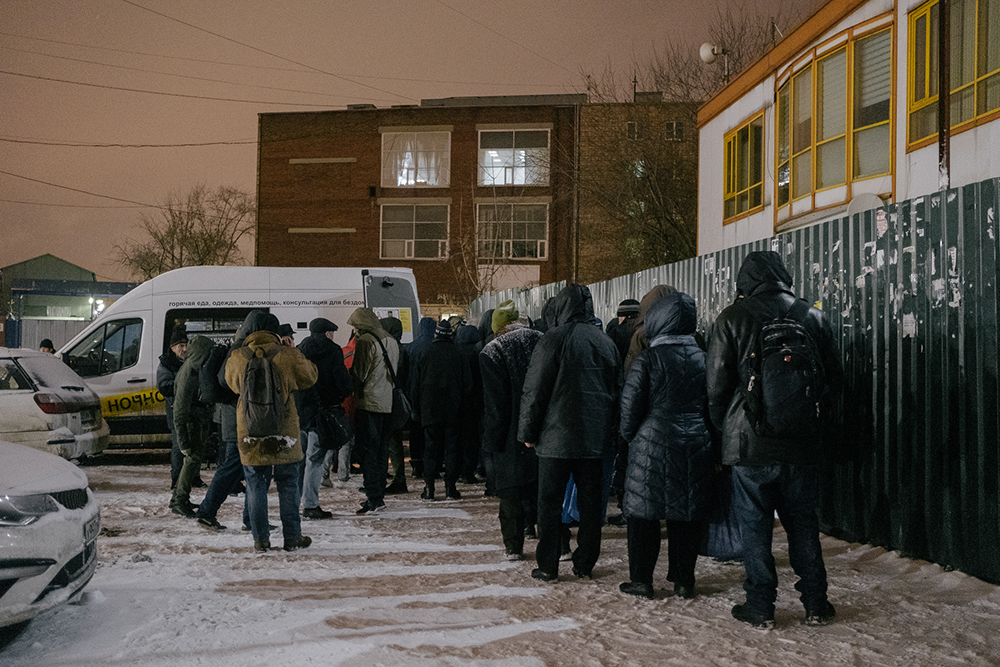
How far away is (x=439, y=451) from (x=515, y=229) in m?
29.8

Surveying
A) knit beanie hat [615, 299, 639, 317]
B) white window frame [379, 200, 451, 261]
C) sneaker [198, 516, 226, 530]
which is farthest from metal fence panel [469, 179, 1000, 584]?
white window frame [379, 200, 451, 261]

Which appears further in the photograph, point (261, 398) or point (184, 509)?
point (184, 509)

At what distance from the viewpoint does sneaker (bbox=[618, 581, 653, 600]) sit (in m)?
5.14

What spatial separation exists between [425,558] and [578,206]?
32158 mm

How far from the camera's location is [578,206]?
37281 millimetres

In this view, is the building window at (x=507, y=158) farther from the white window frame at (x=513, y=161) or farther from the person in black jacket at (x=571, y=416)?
the person in black jacket at (x=571, y=416)

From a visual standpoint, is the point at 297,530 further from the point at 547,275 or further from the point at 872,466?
the point at 547,275

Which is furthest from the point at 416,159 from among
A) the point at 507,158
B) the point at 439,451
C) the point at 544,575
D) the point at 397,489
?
the point at 544,575

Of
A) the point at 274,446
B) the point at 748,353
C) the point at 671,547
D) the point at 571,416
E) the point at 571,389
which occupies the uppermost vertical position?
the point at 748,353

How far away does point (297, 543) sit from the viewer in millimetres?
6477

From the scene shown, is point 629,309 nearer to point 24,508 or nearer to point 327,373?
point 327,373

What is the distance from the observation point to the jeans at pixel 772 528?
445 centimetres

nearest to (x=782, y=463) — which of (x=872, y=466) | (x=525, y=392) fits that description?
(x=525, y=392)

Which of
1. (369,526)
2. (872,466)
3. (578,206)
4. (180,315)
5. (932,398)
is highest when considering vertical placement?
(578,206)
